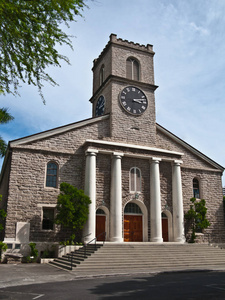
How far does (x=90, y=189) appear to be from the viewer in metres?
22.0

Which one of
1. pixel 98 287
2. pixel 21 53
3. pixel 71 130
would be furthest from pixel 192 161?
pixel 21 53

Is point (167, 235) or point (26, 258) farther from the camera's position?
point (167, 235)

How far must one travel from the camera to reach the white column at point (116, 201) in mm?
21984

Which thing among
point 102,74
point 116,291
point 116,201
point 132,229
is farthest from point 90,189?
point 102,74

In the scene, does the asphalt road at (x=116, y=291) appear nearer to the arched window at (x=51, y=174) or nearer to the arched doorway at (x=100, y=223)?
the arched doorway at (x=100, y=223)

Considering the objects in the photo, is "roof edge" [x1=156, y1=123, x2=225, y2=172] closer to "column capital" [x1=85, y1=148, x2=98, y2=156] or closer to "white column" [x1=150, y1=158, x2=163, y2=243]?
"white column" [x1=150, y1=158, x2=163, y2=243]

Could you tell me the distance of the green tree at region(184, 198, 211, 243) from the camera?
24875 millimetres

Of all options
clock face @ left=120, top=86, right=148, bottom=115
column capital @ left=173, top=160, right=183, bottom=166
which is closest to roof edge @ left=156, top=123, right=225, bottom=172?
clock face @ left=120, top=86, right=148, bottom=115

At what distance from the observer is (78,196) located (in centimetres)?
2081

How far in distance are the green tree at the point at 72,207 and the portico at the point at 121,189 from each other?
82cm

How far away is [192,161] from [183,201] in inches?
157

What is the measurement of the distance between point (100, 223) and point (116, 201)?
2.18 metres

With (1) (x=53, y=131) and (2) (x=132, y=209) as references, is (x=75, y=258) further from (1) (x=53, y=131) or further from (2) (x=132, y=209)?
(1) (x=53, y=131)

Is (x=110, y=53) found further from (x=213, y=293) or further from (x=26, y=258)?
(x=213, y=293)
